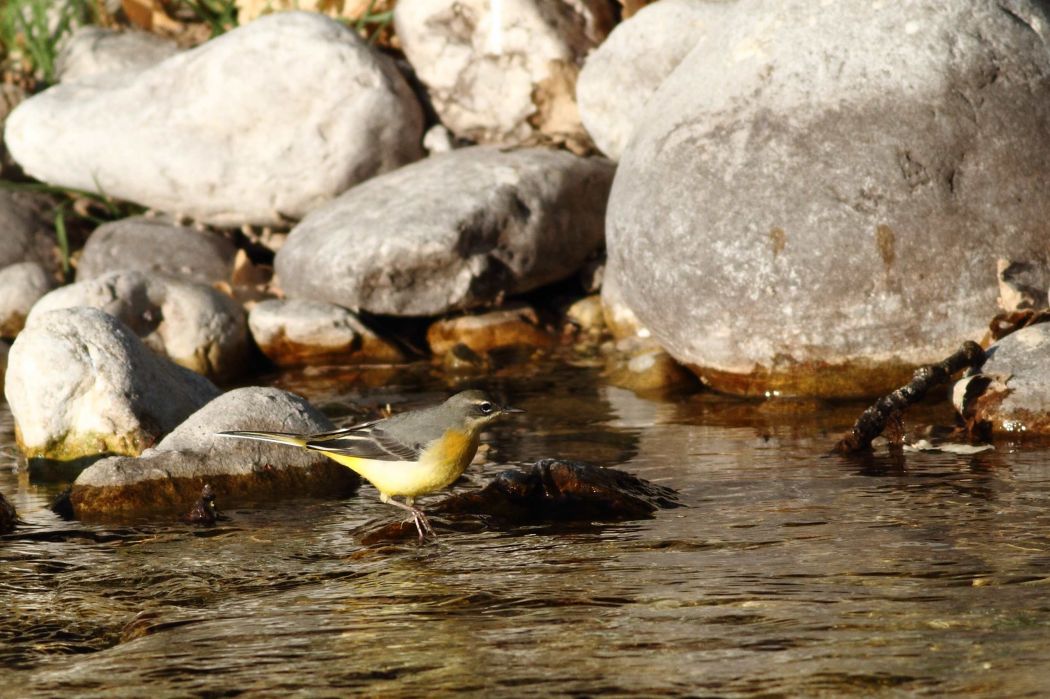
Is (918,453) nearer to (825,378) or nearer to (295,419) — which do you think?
(825,378)

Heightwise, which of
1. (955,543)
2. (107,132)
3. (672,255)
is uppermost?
(107,132)

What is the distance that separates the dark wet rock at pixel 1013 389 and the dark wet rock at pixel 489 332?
161 inches

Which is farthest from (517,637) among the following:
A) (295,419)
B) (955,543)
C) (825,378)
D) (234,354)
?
(234,354)

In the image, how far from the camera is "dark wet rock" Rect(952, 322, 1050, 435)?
7.78 m

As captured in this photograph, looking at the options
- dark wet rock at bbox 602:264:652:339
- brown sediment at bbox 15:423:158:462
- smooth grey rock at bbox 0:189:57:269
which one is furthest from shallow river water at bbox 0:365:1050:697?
smooth grey rock at bbox 0:189:57:269

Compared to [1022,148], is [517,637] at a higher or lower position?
lower

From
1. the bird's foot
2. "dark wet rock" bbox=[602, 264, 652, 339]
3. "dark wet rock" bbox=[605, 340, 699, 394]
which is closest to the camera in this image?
the bird's foot

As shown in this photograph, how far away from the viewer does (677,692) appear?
4234 millimetres

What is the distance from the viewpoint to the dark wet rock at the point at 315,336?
11070 millimetres

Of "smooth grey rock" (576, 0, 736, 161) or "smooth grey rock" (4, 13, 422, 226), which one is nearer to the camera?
"smooth grey rock" (576, 0, 736, 161)

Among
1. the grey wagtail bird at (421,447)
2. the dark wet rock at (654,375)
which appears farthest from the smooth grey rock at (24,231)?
the grey wagtail bird at (421,447)

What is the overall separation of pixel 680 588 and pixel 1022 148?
4208mm

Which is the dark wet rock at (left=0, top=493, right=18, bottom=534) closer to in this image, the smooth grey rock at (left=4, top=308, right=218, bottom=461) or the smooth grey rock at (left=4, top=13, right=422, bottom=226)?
the smooth grey rock at (left=4, top=308, right=218, bottom=461)

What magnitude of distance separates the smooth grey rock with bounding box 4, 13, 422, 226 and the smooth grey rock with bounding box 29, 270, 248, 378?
1620 millimetres
